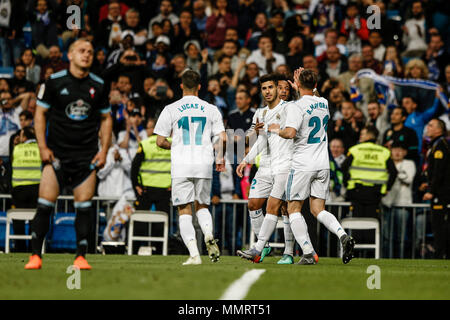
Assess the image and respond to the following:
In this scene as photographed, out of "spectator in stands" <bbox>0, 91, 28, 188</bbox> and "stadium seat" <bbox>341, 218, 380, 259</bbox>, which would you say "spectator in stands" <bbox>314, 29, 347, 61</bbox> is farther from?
"spectator in stands" <bbox>0, 91, 28, 188</bbox>

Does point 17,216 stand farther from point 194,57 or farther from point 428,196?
point 428,196

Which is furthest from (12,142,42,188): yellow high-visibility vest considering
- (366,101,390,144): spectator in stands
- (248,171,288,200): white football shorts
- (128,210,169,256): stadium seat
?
(366,101,390,144): spectator in stands

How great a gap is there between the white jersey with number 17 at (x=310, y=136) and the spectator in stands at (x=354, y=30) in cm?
934

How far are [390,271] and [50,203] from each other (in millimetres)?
3875

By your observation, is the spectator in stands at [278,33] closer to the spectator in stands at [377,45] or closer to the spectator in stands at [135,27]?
the spectator in stands at [377,45]

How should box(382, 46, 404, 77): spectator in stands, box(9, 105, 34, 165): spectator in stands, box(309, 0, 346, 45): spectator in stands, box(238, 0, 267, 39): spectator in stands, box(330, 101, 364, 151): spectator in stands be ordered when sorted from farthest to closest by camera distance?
box(238, 0, 267, 39): spectator in stands → box(309, 0, 346, 45): spectator in stands → box(382, 46, 404, 77): spectator in stands → box(330, 101, 364, 151): spectator in stands → box(9, 105, 34, 165): spectator in stands

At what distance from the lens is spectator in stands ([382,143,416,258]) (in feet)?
53.4

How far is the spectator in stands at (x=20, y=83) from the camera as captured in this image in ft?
64.0

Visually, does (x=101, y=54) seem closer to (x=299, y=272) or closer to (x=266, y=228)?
(x=266, y=228)

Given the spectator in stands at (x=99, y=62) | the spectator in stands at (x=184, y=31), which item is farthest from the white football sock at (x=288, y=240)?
the spectator in stands at (x=184, y=31)

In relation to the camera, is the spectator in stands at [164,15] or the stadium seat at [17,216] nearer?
the stadium seat at [17,216]

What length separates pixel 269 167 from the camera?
12234 mm

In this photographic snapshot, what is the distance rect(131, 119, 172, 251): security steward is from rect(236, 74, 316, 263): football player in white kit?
11.7 ft
